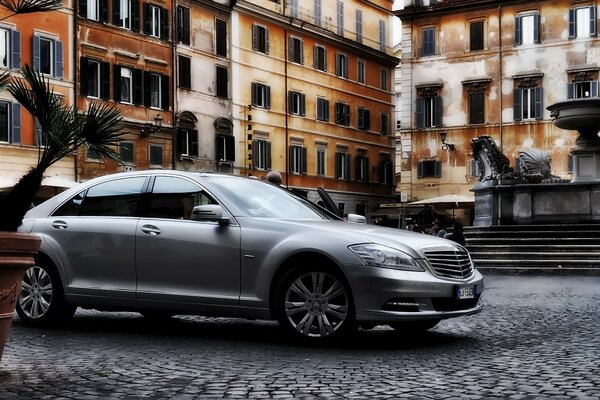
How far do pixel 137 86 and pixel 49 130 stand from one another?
3717cm

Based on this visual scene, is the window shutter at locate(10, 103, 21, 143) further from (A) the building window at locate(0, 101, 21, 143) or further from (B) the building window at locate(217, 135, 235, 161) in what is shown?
(B) the building window at locate(217, 135, 235, 161)

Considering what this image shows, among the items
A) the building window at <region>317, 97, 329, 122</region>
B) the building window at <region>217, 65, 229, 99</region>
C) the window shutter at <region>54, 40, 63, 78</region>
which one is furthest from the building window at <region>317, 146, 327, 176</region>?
the window shutter at <region>54, 40, 63, 78</region>

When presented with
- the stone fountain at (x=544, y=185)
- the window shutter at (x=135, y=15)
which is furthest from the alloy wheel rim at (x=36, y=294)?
the window shutter at (x=135, y=15)

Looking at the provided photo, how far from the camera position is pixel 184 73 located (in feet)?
151

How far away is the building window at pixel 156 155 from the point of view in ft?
144

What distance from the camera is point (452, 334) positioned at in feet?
31.3

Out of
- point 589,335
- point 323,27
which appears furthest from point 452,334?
point 323,27

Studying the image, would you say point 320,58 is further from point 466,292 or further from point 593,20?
point 466,292

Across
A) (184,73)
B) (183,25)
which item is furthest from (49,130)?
(183,25)

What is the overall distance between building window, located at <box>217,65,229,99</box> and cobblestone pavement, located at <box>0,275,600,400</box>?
37673 millimetres

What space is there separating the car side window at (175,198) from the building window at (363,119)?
1942 inches

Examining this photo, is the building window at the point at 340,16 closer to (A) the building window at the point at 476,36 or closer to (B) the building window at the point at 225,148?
(A) the building window at the point at 476,36

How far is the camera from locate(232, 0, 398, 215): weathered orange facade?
50531 millimetres

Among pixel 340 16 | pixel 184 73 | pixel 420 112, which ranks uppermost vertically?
pixel 340 16
